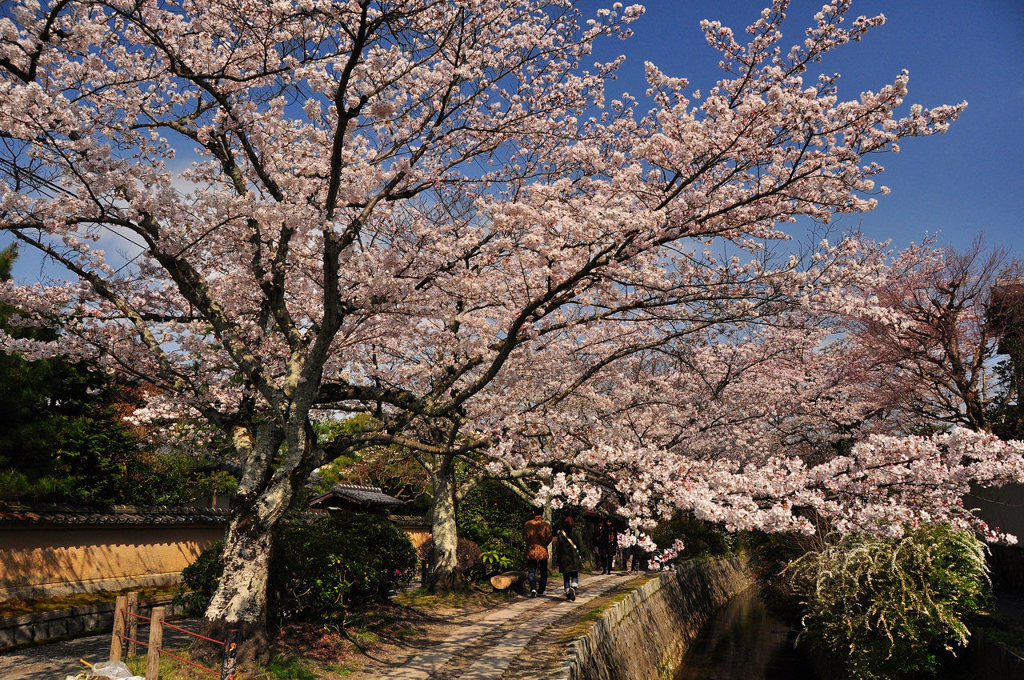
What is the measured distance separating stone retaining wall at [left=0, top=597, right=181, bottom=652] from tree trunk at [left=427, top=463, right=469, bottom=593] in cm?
568

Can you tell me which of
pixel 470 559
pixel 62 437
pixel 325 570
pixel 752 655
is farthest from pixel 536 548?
pixel 62 437

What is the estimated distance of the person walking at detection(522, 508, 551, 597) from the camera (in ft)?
52.3

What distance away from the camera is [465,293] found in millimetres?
12312

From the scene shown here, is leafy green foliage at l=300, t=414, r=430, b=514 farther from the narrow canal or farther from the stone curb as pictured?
the narrow canal

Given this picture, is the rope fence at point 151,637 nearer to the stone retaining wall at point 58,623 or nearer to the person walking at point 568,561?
the stone retaining wall at point 58,623

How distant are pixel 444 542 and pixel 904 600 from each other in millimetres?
9569

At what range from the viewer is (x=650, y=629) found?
1666 cm

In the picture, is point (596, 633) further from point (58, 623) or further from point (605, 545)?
point (605, 545)

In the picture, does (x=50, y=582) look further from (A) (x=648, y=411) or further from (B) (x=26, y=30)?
(A) (x=648, y=411)

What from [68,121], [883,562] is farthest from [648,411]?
[68,121]

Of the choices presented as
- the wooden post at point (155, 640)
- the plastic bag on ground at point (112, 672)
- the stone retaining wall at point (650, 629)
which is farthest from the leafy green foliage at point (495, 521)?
the plastic bag on ground at point (112, 672)

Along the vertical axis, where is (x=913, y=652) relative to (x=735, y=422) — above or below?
below

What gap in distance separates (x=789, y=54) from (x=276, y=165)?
813cm


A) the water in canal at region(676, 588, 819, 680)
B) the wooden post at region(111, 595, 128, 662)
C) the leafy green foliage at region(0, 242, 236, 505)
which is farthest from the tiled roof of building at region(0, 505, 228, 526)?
the water in canal at region(676, 588, 819, 680)
